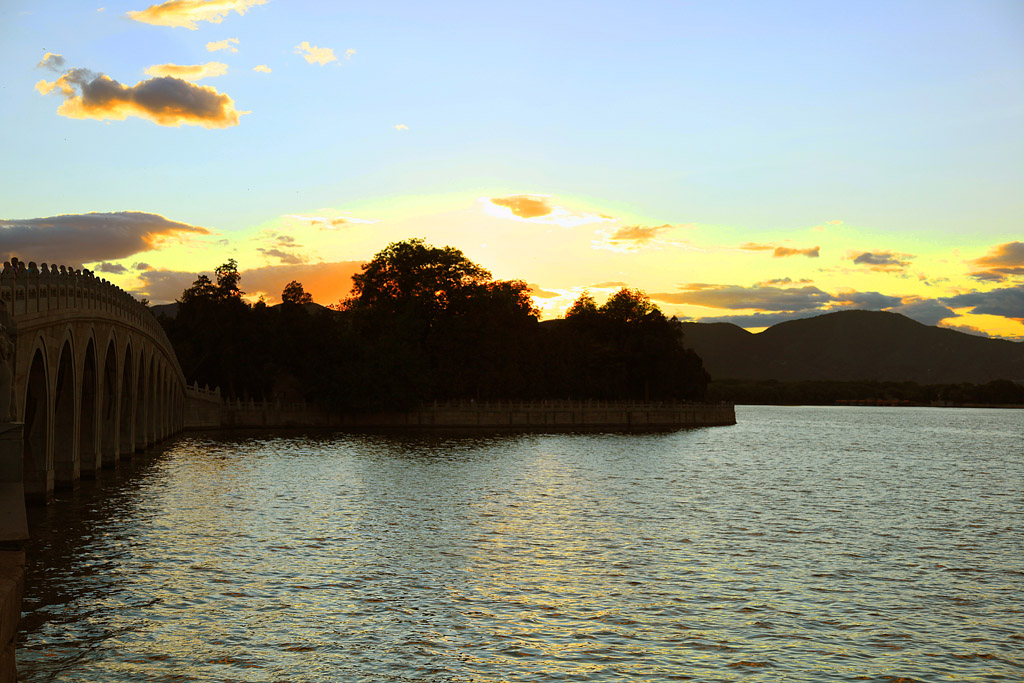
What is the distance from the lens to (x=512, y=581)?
25.2 meters

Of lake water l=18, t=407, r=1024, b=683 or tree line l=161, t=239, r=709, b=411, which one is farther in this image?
tree line l=161, t=239, r=709, b=411

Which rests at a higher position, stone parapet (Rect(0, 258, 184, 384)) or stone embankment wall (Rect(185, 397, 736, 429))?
stone parapet (Rect(0, 258, 184, 384))

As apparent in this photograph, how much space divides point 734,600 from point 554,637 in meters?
6.09

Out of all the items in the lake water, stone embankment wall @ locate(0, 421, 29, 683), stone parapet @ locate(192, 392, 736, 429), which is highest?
stone embankment wall @ locate(0, 421, 29, 683)

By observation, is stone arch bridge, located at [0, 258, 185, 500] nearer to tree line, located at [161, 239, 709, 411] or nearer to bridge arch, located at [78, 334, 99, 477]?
bridge arch, located at [78, 334, 99, 477]

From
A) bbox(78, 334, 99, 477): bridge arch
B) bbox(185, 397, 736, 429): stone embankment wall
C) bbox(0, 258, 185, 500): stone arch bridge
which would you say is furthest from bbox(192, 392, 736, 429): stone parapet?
bbox(78, 334, 99, 477): bridge arch

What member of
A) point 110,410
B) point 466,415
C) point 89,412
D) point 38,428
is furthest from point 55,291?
point 466,415

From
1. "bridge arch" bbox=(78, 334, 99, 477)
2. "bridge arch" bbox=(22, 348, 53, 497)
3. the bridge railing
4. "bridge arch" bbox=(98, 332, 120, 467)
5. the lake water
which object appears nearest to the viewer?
the lake water

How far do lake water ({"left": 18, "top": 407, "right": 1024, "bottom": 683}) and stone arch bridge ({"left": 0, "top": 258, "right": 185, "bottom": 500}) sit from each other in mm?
2291

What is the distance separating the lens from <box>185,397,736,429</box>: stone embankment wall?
105 metres

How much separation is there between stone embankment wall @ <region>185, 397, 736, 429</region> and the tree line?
2389 millimetres

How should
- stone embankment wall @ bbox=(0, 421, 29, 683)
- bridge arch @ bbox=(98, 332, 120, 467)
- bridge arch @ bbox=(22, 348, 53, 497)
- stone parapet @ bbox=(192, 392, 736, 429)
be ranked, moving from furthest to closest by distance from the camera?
stone parapet @ bbox=(192, 392, 736, 429) → bridge arch @ bbox=(98, 332, 120, 467) → bridge arch @ bbox=(22, 348, 53, 497) → stone embankment wall @ bbox=(0, 421, 29, 683)

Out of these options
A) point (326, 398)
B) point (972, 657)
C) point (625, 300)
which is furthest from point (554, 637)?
point (625, 300)

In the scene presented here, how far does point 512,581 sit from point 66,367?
26.1 metres
